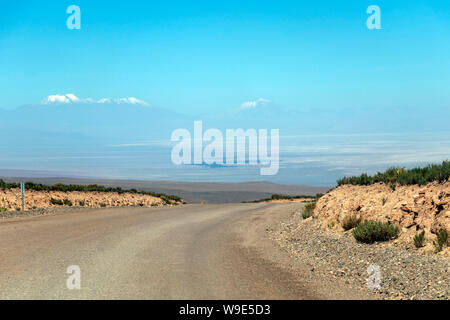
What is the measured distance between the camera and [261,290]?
915 cm

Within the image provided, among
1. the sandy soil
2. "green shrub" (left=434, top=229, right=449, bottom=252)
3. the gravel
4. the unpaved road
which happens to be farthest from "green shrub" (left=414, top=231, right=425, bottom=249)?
the sandy soil

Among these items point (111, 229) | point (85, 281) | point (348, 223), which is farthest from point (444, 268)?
point (111, 229)

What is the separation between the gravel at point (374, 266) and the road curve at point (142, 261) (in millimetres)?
1121

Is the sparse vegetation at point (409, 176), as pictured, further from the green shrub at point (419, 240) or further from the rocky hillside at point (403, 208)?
the green shrub at point (419, 240)

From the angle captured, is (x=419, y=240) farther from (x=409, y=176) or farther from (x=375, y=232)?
(x=409, y=176)

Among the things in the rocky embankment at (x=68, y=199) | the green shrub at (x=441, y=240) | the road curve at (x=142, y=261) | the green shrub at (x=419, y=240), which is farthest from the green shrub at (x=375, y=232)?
the rocky embankment at (x=68, y=199)

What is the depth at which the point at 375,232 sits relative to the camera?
44.3 ft

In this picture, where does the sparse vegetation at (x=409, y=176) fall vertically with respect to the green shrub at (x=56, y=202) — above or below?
above

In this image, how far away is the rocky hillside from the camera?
12492 mm

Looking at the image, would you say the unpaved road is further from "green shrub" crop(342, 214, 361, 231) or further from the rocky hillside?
the rocky hillside

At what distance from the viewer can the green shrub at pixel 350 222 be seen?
15.7m

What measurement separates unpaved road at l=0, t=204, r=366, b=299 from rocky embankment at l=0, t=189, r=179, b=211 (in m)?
7.39
